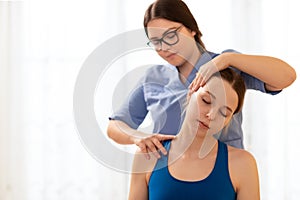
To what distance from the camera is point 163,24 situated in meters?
1.06

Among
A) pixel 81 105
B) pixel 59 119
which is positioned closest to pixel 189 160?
pixel 81 105

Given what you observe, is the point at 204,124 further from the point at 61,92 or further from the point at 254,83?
the point at 61,92

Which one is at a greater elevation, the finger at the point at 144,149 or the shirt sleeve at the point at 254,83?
the shirt sleeve at the point at 254,83

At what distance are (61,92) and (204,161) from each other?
4.32ft

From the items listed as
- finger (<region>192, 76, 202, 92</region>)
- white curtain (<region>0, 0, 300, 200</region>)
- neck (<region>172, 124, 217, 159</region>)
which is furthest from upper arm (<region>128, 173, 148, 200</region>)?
white curtain (<region>0, 0, 300, 200</region>)

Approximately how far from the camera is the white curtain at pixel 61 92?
7.44ft

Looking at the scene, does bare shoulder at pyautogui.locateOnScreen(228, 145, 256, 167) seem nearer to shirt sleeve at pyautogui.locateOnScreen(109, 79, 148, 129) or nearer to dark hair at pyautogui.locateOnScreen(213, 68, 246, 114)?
dark hair at pyautogui.locateOnScreen(213, 68, 246, 114)

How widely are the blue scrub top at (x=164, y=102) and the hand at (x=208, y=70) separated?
71mm

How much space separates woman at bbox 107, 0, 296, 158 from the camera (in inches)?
40.5

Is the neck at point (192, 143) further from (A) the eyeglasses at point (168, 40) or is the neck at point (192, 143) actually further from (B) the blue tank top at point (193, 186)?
(A) the eyeglasses at point (168, 40)

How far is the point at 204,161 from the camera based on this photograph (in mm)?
1101

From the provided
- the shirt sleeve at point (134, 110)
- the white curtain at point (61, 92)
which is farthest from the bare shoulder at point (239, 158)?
the white curtain at point (61, 92)

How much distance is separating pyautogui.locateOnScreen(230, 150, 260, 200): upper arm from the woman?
4.7 inches

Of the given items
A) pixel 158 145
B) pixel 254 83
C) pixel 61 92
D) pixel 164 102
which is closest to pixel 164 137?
pixel 158 145
